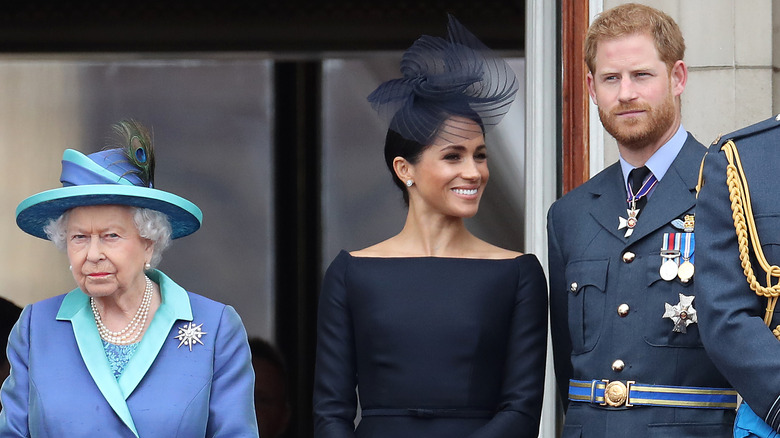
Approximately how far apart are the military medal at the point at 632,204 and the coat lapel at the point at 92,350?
136 cm

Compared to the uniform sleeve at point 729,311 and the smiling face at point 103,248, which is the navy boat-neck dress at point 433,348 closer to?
the smiling face at point 103,248

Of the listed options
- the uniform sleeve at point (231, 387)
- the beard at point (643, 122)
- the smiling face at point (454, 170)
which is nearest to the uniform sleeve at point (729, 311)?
the beard at point (643, 122)

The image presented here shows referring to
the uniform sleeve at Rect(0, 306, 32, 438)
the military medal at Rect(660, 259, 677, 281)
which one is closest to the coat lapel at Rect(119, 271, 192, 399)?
the uniform sleeve at Rect(0, 306, 32, 438)

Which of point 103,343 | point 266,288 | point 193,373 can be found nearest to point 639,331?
point 193,373

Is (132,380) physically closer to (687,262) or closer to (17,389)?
(17,389)

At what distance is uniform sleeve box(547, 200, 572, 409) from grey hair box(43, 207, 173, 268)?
106 cm

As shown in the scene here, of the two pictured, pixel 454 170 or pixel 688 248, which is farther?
pixel 454 170

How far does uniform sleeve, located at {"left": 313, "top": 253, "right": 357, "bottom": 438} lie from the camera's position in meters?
3.79

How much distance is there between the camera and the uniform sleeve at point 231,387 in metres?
3.65

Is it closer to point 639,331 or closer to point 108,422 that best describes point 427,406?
point 639,331

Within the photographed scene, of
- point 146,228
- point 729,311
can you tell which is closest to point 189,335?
point 146,228

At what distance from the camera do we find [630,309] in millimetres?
3598

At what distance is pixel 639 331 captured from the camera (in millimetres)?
3572

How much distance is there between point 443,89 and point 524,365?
80cm
